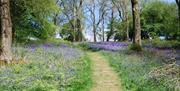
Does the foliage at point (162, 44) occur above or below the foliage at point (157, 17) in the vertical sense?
below

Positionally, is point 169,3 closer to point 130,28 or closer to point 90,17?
point 130,28

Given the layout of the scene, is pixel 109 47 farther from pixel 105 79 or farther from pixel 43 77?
pixel 43 77

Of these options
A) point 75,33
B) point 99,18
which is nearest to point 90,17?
point 99,18

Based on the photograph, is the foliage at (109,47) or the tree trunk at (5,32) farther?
the foliage at (109,47)

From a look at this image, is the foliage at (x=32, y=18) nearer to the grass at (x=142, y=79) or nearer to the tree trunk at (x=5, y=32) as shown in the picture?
the tree trunk at (x=5, y=32)

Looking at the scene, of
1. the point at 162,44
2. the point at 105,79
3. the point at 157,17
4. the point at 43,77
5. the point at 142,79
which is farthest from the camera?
the point at 157,17

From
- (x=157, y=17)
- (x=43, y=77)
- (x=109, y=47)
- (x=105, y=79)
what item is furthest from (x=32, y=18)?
(x=157, y=17)

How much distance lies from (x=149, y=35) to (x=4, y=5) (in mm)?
55986

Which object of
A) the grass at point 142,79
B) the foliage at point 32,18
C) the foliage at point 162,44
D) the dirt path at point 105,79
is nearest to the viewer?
the grass at point 142,79

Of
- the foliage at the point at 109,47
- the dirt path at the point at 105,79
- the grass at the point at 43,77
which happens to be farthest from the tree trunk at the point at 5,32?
the foliage at the point at 109,47

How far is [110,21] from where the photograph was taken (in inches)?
3814

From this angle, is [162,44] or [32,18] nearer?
[32,18]

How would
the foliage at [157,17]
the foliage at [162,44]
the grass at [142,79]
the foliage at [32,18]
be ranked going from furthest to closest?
the foliage at [157,17]
the foliage at [162,44]
the foliage at [32,18]
the grass at [142,79]

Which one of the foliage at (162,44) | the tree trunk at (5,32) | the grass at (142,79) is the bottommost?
the grass at (142,79)
